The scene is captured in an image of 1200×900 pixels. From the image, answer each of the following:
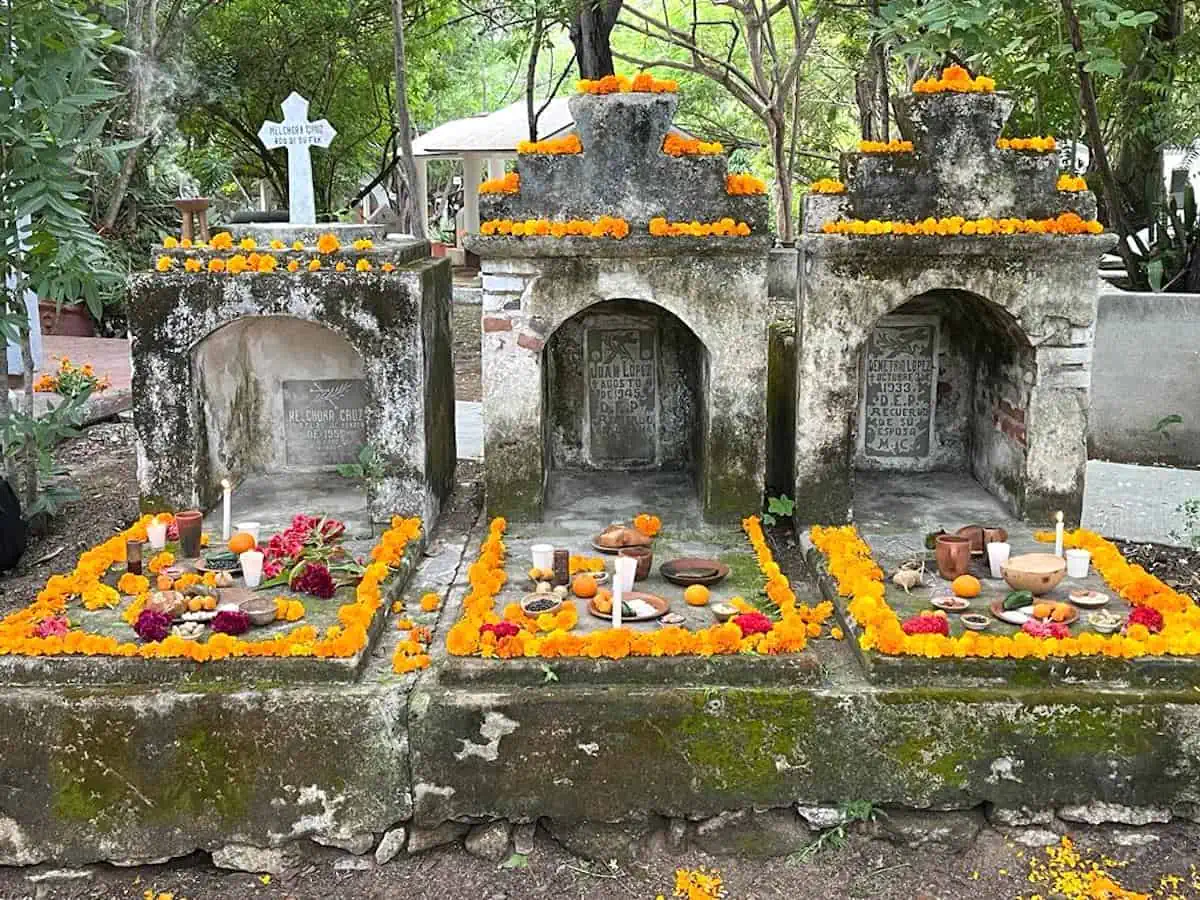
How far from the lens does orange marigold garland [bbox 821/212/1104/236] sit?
654 centimetres

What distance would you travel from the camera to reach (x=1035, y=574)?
5617 millimetres

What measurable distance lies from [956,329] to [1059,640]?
10.8ft

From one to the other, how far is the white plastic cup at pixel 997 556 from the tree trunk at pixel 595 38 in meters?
6.83

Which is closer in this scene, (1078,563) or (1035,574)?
(1035,574)

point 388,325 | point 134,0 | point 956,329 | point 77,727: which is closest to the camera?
point 77,727

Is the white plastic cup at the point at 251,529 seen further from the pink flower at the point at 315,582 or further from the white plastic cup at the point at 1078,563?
the white plastic cup at the point at 1078,563

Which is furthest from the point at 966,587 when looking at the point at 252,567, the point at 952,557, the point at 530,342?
the point at 252,567

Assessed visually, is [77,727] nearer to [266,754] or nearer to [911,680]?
[266,754]

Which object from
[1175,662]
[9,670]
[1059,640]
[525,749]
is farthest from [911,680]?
[9,670]

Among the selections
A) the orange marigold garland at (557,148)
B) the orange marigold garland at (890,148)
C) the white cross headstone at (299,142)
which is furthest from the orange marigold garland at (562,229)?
the orange marigold garland at (890,148)

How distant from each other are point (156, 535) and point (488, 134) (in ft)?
48.8

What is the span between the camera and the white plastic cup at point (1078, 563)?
5.92m

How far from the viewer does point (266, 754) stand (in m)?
4.79

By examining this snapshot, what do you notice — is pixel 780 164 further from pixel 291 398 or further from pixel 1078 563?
pixel 1078 563
